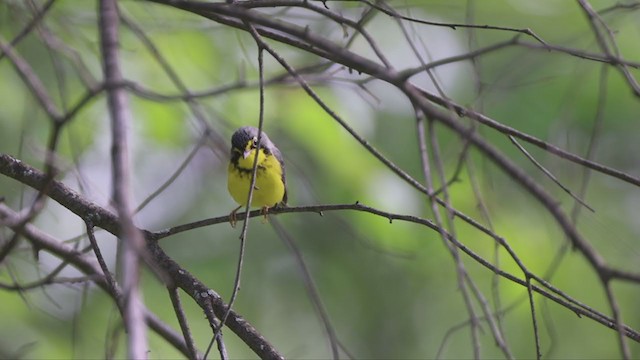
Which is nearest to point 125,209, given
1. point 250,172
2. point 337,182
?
point 250,172

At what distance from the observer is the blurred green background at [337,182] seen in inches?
138

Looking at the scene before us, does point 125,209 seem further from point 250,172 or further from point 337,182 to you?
point 337,182

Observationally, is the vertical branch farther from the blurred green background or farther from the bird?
the bird

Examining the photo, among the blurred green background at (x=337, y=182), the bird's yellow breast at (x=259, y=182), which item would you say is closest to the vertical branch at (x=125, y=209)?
the blurred green background at (x=337, y=182)

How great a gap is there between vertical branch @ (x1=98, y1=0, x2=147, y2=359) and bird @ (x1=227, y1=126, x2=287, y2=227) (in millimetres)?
2524

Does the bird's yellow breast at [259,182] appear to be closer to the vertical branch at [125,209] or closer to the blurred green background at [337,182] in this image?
the blurred green background at [337,182]

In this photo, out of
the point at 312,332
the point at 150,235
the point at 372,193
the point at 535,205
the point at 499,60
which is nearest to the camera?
the point at 150,235

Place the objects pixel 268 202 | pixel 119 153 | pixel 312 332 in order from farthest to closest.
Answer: pixel 312 332, pixel 268 202, pixel 119 153

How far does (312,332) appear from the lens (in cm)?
660

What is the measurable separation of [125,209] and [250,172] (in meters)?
2.79

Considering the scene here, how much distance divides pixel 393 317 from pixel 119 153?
5.64 m

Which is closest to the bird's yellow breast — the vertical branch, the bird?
the bird

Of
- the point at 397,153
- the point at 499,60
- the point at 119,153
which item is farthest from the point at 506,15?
the point at 119,153

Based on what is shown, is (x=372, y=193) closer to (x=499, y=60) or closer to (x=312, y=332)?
(x=499, y=60)
